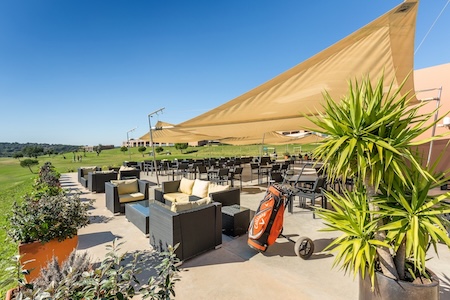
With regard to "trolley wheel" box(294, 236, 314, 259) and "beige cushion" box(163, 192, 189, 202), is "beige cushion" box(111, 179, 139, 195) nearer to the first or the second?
"beige cushion" box(163, 192, 189, 202)

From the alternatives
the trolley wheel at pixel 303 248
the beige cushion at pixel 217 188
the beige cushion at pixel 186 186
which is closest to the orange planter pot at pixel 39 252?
the beige cushion at pixel 217 188

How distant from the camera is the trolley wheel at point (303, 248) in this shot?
2.95 meters

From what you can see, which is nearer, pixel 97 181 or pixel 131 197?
pixel 131 197

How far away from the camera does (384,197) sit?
1721 millimetres

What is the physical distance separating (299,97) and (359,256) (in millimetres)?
3279

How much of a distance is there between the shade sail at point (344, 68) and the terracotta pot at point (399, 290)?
139 cm

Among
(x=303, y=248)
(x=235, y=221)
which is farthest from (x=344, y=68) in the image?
(x=235, y=221)

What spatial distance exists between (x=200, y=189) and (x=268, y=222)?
2466 millimetres

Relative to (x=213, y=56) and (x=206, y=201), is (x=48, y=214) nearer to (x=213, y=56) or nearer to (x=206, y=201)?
(x=206, y=201)

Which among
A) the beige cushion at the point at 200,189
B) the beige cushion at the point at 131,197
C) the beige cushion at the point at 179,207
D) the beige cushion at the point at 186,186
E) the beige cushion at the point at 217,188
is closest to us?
the beige cushion at the point at 179,207

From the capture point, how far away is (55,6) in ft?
26.2

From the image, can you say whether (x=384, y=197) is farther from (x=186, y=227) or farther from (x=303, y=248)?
(x=186, y=227)

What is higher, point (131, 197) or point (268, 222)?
point (268, 222)

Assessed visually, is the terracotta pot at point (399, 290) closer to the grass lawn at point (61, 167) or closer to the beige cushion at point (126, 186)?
the grass lawn at point (61, 167)
